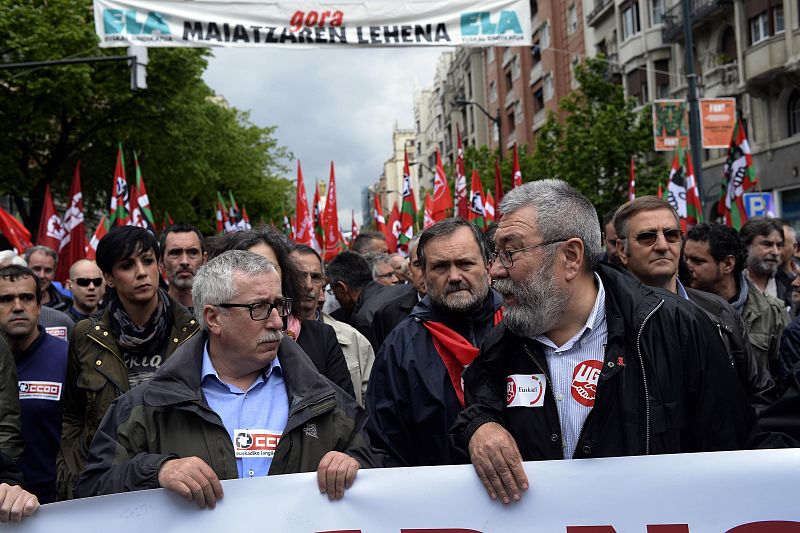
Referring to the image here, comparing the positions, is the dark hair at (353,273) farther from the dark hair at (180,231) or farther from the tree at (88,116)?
the tree at (88,116)

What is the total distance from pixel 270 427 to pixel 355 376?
78.9 inches

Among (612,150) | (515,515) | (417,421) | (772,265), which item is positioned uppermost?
(612,150)

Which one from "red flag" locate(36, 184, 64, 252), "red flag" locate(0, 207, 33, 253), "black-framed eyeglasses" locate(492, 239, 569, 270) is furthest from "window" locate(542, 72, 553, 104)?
"black-framed eyeglasses" locate(492, 239, 569, 270)

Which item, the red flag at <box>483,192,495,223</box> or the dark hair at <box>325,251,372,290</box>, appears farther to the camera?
the red flag at <box>483,192,495,223</box>

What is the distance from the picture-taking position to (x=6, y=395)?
3.71 m

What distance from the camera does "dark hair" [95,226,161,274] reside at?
4.47 meters

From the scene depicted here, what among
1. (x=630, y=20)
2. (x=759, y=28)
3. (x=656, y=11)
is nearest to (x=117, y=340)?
(x=759, y=28)

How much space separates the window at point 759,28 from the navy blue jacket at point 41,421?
1008 inches

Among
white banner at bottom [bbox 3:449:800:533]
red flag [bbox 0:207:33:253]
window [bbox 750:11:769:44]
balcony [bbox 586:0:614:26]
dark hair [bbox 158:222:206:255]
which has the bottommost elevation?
white banner at bottom [bbox 3:449:800:533]

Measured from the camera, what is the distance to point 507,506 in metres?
2.83

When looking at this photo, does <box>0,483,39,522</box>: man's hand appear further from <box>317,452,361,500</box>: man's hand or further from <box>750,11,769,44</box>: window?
<box>750,11,769,44</box>: window

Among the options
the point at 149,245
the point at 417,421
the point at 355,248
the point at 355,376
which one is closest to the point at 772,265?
the point at 355,376

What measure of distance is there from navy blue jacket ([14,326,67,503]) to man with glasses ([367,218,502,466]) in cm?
174

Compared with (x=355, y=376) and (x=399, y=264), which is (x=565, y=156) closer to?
(x=399, y=264)
